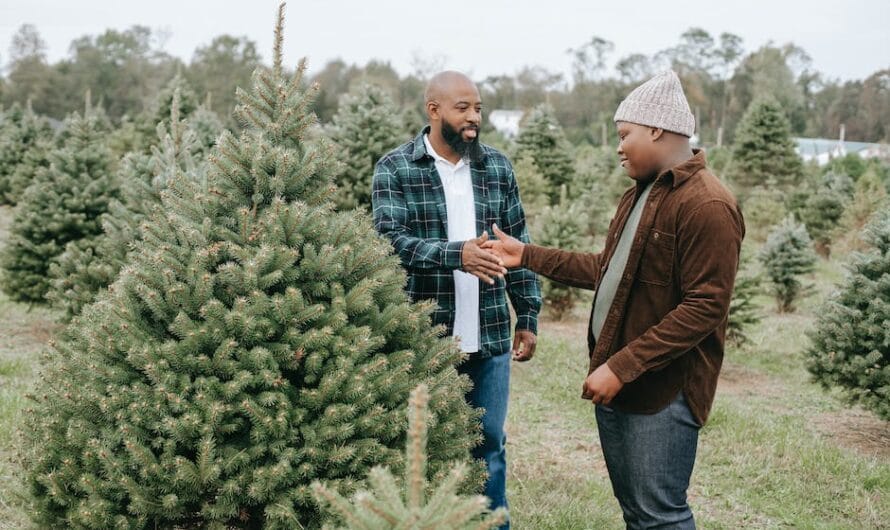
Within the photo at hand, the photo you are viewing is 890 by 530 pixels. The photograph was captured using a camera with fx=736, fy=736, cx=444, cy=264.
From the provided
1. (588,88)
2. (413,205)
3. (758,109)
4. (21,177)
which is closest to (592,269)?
(413,205)

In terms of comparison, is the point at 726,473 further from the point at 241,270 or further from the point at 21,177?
the point at 21,177

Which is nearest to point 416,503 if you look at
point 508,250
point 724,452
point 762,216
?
point 508,250

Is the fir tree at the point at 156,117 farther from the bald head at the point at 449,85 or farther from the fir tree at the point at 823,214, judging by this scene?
the fir tree at the point at 823,214

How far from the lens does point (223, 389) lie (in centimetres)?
246

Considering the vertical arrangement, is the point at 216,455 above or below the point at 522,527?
above

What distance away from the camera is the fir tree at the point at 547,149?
22.7m

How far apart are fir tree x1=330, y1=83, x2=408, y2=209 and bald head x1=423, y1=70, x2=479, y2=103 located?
6.67 meters

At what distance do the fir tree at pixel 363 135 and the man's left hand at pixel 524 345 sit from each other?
22.2ft

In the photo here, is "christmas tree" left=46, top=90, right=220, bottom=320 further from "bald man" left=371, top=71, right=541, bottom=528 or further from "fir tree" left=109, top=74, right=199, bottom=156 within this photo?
"fir tree" left=109, top=74, right=199, bottom=156

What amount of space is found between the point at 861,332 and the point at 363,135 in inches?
291

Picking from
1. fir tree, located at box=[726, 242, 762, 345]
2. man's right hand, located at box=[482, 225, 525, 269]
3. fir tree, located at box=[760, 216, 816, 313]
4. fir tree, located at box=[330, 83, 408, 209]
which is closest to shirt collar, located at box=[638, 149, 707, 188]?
man's right hand, located at box=[482, 225, 525, 269]

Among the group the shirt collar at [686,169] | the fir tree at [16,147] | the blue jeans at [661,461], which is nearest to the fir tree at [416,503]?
the blue jeans at [661,461]

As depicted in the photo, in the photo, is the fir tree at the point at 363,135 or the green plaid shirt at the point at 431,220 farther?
the fir tree at the point at 363,135

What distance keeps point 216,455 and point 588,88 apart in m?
60.5
